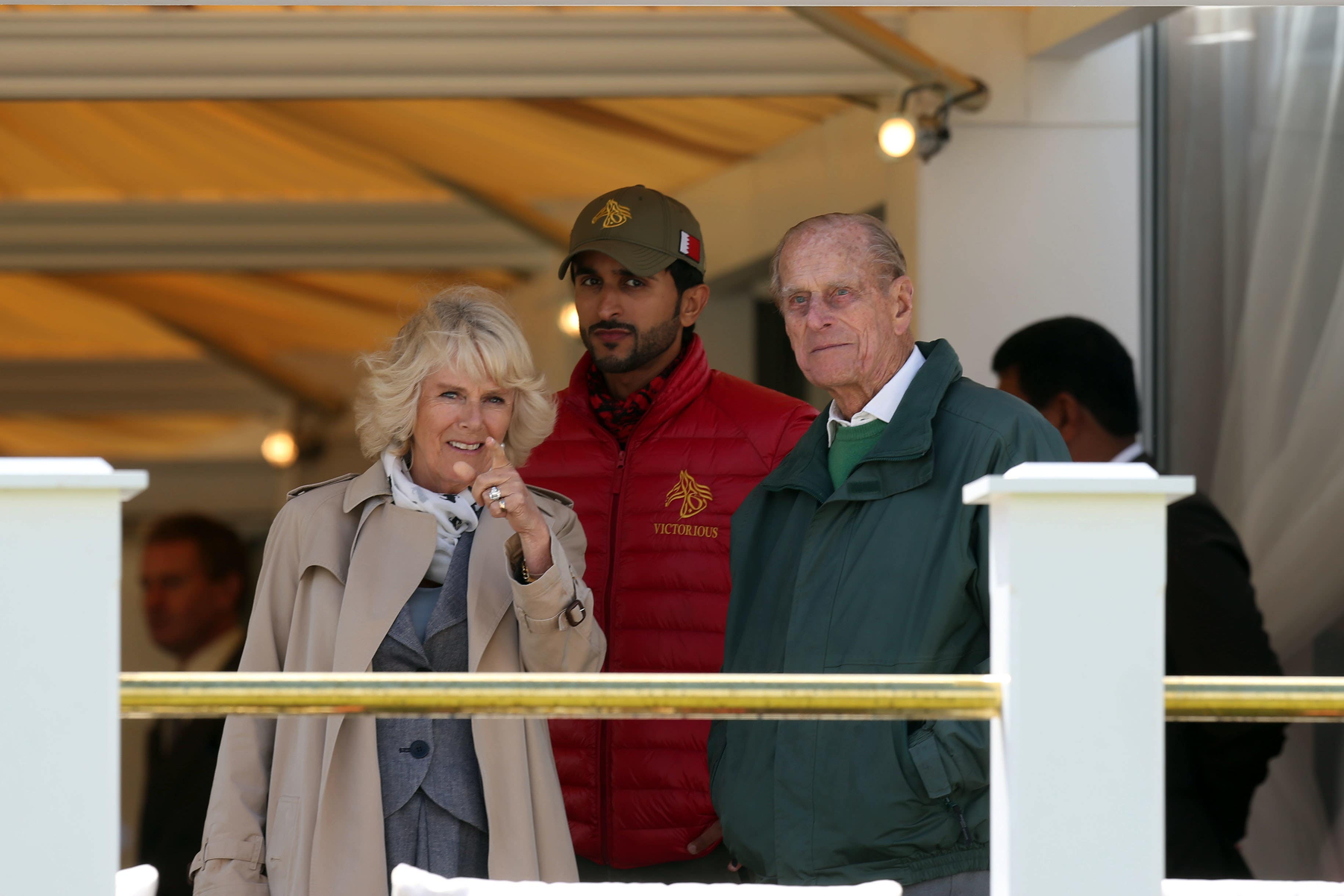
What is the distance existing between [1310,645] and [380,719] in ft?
10.4

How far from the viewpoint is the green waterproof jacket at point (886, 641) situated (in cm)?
233

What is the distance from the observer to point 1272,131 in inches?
198

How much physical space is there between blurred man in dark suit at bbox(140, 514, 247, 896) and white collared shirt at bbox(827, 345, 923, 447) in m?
2.73

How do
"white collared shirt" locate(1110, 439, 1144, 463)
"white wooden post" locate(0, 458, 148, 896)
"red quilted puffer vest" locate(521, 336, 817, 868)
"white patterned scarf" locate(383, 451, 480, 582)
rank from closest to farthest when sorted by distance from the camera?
"white wooden post" locate(0, 458, 148, 896) < "white patterned scarf" locate(383, 451, 480, 582) < "red quilted puffer vest" locate(521, 336, 817, 868) < "white collared shirt" locate(1110, 439, 1144, 463)

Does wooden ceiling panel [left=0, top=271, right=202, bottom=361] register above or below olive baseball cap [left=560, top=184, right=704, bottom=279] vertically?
above

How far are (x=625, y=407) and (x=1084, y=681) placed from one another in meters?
1.87

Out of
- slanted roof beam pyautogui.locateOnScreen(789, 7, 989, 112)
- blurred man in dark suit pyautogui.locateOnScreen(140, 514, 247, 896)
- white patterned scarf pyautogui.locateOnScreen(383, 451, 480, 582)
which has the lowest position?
blurred man in dark suit pyautogui.locateOnScreen(140, 514, 247, 896)

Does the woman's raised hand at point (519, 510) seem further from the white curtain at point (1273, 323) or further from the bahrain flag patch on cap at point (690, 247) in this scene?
the white curtain at point (1273, 323)

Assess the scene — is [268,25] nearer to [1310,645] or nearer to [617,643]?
[617,643]

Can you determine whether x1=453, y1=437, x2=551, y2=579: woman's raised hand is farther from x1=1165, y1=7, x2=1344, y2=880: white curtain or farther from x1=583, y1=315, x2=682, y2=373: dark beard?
x1=1165, y1=7, x2=1344, y2=880: white curtain

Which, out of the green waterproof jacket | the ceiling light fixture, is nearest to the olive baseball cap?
the green waterproof jacket

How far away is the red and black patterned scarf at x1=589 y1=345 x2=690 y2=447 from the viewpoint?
11.0 feet

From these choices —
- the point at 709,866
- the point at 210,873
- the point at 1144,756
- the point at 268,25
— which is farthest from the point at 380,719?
the point at 268,25

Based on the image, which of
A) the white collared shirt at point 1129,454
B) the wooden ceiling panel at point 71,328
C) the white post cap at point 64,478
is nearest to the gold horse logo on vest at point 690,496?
Result: the white collared shirt at point 1129,454
